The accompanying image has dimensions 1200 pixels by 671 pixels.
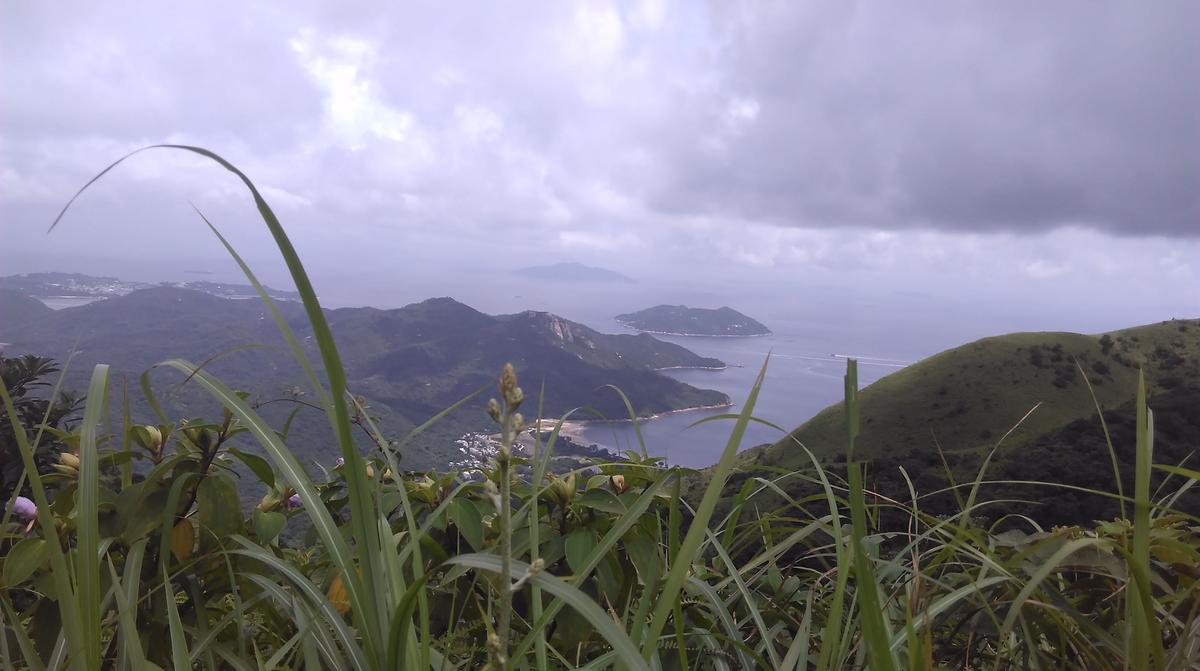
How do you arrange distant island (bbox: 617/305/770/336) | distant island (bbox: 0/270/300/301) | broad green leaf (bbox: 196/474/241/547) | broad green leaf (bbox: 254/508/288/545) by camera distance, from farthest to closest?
distant island (bbox: 617/305/770/336) < distant island (bbox: 0/270/300/301) < broad green leaf (bbox: 254/508/288/545) < broad green leaf (bbox: 196/474/241/547)

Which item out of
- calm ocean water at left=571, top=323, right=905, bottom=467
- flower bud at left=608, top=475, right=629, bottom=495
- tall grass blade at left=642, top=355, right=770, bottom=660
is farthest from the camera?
calm ocean water at left=571, top=323, right=905, bottom=467

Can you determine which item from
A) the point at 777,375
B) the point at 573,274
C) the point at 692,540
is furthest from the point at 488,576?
the point at 573,274

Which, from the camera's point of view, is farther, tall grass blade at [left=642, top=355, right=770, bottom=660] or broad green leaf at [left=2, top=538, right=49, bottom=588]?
broad green leaf at [left=2, top=538, right=49, bottom=588]

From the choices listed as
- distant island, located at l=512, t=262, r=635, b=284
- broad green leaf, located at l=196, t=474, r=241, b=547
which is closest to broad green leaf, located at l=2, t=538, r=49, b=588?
broad green leaf, located at l=196, t=474, r=241, b=547

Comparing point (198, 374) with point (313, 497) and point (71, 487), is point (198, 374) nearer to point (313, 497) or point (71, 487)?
point (313, 497)

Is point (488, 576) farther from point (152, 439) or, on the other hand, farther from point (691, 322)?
point (691, 322)

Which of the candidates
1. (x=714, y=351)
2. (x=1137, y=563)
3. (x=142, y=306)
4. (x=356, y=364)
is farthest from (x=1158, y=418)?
(x=142, y=306)

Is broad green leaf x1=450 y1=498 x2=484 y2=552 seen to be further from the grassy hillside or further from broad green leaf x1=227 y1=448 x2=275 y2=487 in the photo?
the grassy hillside

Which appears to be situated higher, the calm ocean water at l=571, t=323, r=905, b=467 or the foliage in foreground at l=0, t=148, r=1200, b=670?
the foliage in foreground at l=0, t=148, r=1200, b=670
